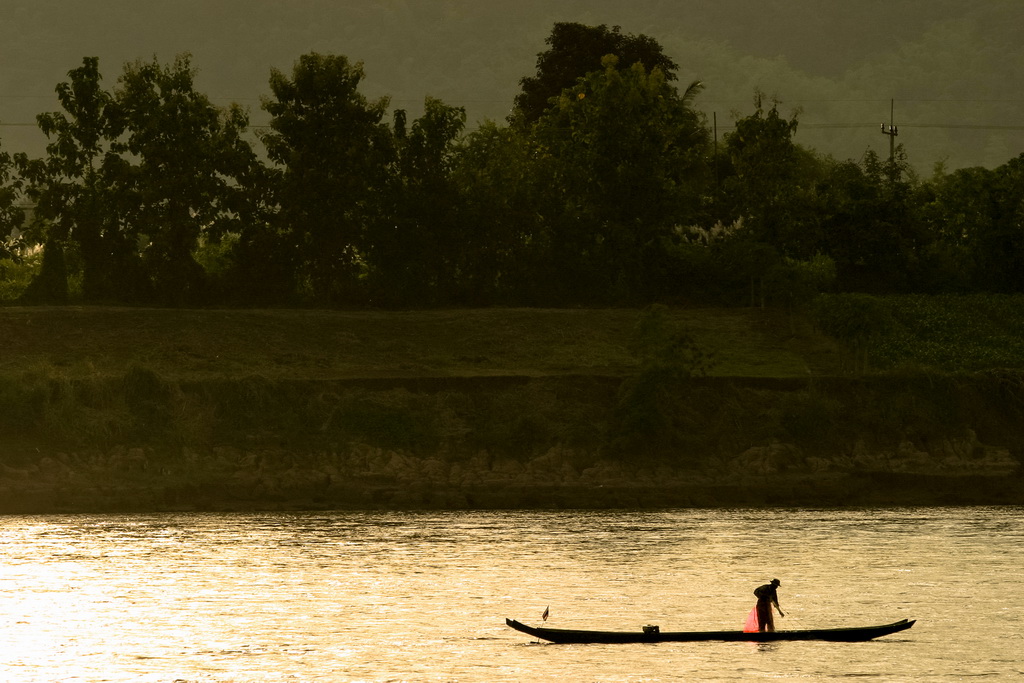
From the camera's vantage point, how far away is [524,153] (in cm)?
9031

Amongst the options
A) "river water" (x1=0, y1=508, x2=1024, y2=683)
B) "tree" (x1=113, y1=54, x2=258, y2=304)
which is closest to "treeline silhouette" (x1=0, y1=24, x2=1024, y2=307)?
"tree" (x1=113, y1=54, x2=258, y2=304)

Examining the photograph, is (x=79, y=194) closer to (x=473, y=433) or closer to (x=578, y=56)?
(x=473, y=433)

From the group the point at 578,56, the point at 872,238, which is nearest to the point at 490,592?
the point at 872,238

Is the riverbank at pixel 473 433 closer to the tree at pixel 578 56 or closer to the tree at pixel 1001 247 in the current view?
the tree at pixel 1001 247

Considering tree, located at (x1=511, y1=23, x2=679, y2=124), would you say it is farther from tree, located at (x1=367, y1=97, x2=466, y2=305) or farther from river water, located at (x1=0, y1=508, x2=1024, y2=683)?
river water, located at (x1=0, y1=508, x2=1024, y2=683)

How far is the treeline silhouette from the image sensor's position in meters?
79.6

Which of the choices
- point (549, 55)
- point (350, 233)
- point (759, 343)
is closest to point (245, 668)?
point (759, 343)

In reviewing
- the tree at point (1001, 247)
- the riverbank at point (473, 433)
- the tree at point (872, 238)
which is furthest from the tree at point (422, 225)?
the tree at point (1001, 247)

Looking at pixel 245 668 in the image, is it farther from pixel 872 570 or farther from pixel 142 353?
pixel 142 353

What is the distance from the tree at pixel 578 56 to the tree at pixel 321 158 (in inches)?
1369

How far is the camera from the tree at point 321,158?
80000mm

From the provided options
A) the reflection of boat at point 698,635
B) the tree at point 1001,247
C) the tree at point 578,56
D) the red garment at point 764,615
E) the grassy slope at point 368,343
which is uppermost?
the tree at point 578,56

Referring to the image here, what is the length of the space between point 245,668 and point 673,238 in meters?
57.7

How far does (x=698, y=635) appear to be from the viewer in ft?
107
